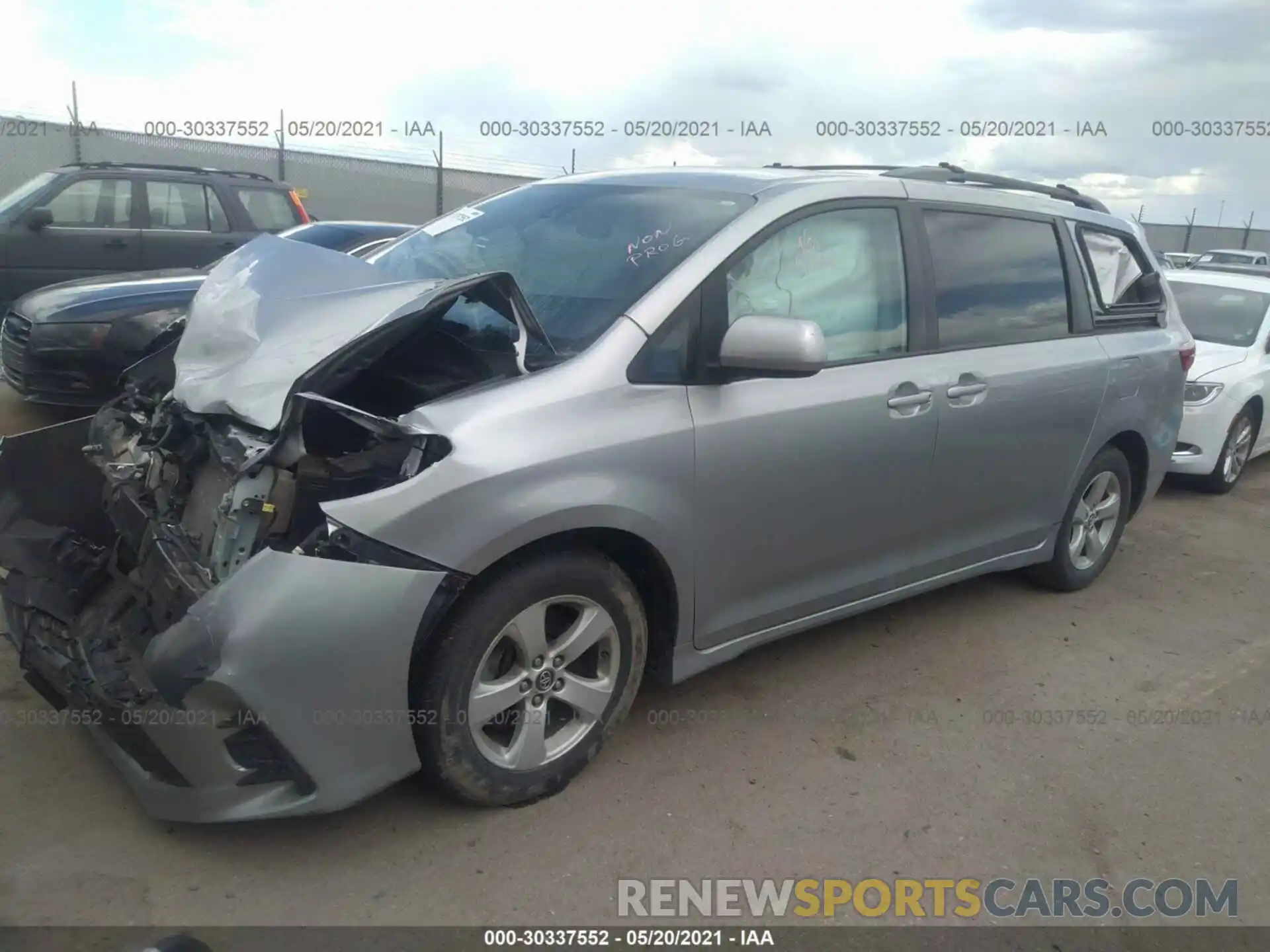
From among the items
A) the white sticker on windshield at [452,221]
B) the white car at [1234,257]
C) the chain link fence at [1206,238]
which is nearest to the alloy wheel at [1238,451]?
the white sticker on windshield at [452,221]

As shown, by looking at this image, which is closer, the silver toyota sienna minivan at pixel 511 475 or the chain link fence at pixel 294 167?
the silver toyota sienna minivan at pixel 511 475

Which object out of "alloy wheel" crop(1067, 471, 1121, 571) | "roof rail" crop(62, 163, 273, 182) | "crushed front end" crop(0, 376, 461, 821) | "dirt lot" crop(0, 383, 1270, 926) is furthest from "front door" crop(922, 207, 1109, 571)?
"roof rail" crop(62, 163, 273, 182)

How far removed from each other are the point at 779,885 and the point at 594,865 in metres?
0.50

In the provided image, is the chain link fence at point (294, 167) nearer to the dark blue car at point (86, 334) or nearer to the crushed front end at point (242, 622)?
the dark blue car at point (86, 334)

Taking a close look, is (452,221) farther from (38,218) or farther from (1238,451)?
(1238,451)

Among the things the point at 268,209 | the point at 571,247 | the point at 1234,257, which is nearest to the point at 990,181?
the point at 571,247

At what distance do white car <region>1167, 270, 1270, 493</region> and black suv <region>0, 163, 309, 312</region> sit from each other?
24.7 ft

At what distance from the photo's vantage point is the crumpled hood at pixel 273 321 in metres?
2.75

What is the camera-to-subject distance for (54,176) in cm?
856

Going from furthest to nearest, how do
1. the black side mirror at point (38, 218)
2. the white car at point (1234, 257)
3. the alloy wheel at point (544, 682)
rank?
the white car at point (1234, 257) < the black side mirror at point (38, 218) < the alloy wheel at point (544, 682)

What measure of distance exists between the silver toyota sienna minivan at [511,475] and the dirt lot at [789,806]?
8.5 inches

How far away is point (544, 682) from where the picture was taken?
112 inches

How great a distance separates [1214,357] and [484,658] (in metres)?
6.89

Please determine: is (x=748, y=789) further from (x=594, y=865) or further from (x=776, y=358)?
(x=776, y=358)
